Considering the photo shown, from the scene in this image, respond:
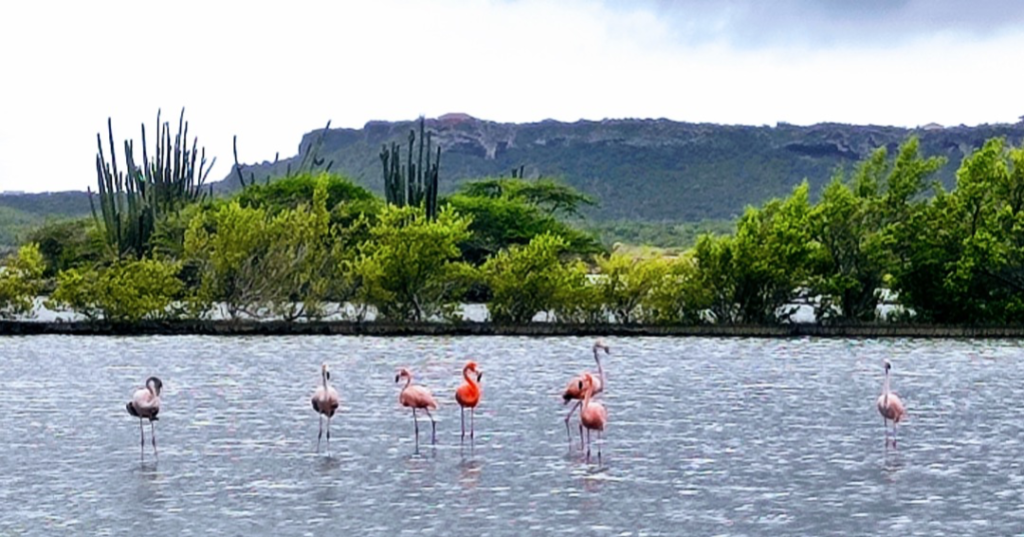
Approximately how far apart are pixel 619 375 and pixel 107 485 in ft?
56.7

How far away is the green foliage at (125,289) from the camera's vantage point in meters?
48.7

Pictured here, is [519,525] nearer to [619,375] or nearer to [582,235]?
[619,375]

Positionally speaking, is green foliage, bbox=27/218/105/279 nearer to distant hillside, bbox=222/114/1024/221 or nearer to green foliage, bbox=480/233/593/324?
green foliage, bbox=480/233/593/324

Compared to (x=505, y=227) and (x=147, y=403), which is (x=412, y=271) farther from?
(x=147, y=403)

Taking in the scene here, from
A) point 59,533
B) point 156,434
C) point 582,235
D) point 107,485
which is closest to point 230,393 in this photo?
point 156,434

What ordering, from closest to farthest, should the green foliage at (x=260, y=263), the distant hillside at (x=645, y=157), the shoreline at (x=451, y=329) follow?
the shoreline at (x=451, y=329) → the green foliage at (x=260, y=263) → the distant hillside at (x=645, y=157)

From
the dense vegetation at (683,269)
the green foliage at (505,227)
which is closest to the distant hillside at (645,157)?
the green foliage at (505,227)

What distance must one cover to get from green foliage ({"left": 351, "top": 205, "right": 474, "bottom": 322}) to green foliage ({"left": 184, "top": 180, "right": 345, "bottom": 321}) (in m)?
1.43

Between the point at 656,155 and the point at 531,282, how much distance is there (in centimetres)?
10848

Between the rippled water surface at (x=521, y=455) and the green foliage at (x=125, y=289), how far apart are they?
1157 cm

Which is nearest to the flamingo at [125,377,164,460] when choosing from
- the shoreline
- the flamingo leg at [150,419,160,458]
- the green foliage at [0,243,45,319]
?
the flamingo leg at [150,419,160,458]

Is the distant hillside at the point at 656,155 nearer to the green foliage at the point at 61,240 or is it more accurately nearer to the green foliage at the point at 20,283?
the green foliage at the point at 61,240

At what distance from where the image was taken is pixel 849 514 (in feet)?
54.2

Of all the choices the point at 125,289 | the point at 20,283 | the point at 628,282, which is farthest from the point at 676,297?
the point at 20,283
